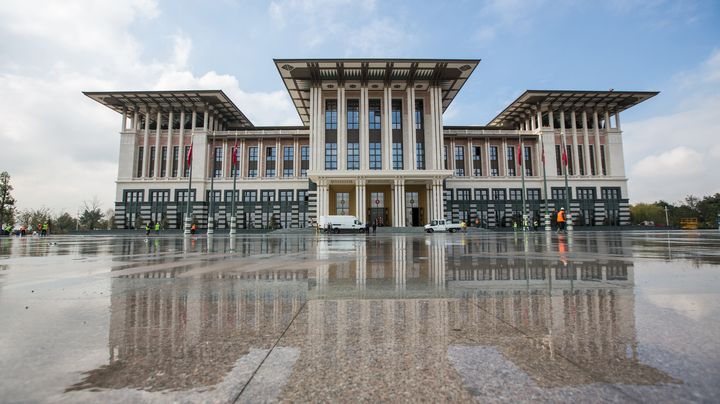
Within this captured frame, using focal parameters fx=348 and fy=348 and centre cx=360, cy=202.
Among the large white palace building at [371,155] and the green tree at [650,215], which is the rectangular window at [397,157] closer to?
the large white palace building at [371,155]

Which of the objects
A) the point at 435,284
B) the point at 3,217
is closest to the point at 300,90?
the point at 435,284

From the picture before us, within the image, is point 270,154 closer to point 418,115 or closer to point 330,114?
point 330,114

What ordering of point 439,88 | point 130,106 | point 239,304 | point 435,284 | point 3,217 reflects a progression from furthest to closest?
point 3,217 → point 130,106 → point 439,88 → point 435,284 → point 239,304

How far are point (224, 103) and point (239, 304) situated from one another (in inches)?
2095

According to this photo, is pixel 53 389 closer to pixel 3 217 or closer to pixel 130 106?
pixel 130 106

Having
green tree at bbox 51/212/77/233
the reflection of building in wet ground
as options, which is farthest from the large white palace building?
the reflection of building in wet ground

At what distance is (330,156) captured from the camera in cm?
4422

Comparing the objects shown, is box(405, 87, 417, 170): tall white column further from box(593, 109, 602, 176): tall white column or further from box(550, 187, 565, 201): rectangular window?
box(593, 109, 602, 176): tall white column

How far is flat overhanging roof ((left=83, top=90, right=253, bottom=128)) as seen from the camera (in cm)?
4650

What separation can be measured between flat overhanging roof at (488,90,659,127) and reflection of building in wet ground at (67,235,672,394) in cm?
5127

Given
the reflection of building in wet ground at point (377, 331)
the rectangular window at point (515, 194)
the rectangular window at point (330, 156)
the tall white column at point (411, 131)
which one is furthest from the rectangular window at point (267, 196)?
the reflection of building in wet ground at point (377, 331)

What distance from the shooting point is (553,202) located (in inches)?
1961

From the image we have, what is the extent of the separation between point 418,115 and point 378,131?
19.7ft

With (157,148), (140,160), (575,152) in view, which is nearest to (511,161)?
(575,152)
